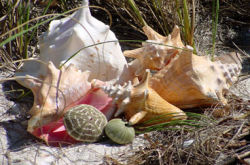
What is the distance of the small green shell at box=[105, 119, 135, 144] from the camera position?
1.31 m

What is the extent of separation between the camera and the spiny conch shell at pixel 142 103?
4.66 ft

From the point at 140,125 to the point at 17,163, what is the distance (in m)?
0.55

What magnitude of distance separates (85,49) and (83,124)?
396mm

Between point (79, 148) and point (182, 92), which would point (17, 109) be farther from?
point (182, 92)

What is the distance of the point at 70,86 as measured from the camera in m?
1.42

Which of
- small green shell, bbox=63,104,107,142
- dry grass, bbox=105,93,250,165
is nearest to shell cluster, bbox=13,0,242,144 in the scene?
small green shell, bbox=63,104,107,142

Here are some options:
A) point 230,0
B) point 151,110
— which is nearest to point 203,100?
point 151,110

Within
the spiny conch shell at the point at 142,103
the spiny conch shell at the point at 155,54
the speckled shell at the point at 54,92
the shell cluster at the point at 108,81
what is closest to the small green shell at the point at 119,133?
the shell cluster at the point at 108,81

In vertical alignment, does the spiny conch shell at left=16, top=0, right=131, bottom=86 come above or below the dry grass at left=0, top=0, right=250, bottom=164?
above

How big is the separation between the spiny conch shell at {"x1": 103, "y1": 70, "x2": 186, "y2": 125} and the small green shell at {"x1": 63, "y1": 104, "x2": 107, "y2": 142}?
137 millimetres

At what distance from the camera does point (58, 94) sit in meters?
1.38

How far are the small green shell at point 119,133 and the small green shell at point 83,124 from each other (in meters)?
0.04

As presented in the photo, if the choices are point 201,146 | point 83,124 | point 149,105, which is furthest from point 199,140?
point 83,124

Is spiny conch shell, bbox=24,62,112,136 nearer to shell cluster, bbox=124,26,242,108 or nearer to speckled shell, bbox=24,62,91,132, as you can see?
speckled shell, bbox=24,62,91,132
